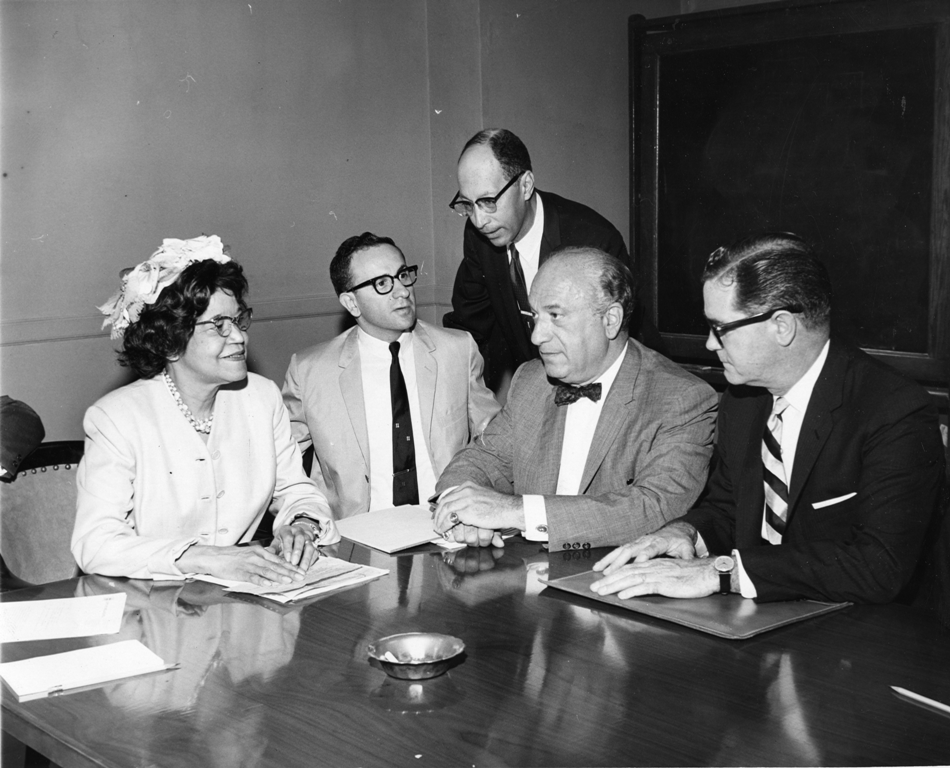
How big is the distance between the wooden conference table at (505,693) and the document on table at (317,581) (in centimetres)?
6

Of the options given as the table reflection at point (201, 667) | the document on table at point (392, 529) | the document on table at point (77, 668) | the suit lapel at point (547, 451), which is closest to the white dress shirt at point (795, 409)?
the suit lapel at point (547, 451)

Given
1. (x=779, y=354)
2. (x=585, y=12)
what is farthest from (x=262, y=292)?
(x=779, y=354)

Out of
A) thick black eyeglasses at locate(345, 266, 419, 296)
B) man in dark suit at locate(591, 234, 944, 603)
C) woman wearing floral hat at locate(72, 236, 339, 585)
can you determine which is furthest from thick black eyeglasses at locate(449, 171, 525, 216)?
man in dark suit at locate(591, 234, 944, 603)

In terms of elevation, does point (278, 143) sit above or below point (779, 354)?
above

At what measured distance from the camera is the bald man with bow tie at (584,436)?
9.45 feet

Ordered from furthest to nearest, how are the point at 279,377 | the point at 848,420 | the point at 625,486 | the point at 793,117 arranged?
the point at 279,377, the point at 793,117, the point at 625,486, the point at 848,420

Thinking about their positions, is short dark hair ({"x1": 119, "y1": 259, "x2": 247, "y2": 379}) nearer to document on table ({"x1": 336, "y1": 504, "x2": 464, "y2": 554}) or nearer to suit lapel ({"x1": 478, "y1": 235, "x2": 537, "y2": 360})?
document on table ({"x1": 336, "y1": 504, "x2": 464, "y2": 554})

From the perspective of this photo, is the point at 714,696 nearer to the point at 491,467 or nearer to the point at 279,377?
the point at 491,467

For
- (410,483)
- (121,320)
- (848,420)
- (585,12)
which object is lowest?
(410,483)

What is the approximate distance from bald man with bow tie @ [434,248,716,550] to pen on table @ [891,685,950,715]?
1.10m

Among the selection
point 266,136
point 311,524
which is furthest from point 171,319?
point 266,136

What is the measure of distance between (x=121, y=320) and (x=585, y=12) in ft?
10.9

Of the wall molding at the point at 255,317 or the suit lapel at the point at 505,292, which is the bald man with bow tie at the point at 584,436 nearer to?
the suit lapel at the point at 505,292

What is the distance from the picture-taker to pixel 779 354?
2.63 meters
